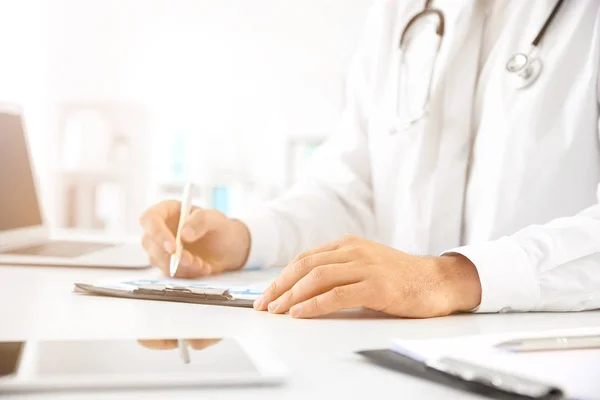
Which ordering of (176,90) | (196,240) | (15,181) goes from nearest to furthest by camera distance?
(196,240), (15,181), (176,90)

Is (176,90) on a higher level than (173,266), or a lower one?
higher

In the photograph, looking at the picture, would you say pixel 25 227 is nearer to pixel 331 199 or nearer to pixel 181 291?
pixel 331 199

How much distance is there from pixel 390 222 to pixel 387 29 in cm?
38

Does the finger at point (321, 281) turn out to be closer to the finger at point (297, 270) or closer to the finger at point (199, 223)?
the finger at point (297, 270)

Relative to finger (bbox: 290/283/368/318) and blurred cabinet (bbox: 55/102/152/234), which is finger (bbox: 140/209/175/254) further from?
blurred cabinet (bbox: 55/102/152/234)

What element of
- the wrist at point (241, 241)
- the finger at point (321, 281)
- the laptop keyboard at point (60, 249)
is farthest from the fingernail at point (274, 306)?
the laptop keyboard at point (60, 249)

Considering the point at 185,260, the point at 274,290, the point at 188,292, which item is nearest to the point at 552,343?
the point at 274,290

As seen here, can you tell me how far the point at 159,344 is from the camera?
554 mm

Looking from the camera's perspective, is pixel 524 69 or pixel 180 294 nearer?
pixel 180 294

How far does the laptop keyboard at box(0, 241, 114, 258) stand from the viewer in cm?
136

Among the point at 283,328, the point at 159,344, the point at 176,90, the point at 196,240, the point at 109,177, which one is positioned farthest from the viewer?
the point at 176,90

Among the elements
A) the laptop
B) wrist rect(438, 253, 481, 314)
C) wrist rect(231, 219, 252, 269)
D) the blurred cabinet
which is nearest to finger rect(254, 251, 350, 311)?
wrist rect(438, 253, 481, 314)

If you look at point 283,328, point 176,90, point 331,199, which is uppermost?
point 176,90

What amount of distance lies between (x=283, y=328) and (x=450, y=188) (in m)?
0.63
